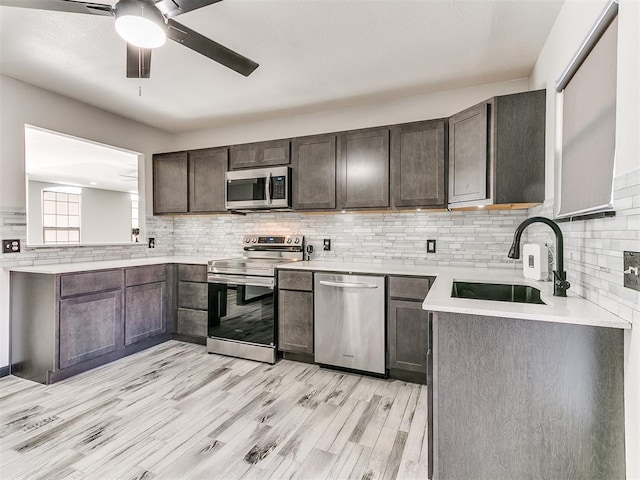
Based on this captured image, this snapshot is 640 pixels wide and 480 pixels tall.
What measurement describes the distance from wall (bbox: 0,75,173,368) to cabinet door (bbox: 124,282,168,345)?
66cm

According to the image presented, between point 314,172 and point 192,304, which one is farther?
point 192,304

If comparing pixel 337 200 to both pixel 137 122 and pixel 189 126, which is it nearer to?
pixel 189 126

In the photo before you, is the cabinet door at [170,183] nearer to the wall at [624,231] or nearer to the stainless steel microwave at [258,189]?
the stainless steel microwave at [258,189]

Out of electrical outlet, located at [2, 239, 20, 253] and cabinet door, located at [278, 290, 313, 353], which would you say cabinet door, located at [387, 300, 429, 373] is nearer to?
cabinet door, located at [278, 290, 313, 353]

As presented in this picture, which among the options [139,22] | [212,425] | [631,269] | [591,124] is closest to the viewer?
[631,269]

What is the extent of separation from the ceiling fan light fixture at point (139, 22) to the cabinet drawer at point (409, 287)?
2219mm

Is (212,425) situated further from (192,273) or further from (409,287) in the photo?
(192,273)

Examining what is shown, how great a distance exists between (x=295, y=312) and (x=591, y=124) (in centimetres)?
246

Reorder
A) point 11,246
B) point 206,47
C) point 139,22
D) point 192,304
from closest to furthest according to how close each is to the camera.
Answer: point 139,22 → point 206,47 → point 11,246 → point 192,304

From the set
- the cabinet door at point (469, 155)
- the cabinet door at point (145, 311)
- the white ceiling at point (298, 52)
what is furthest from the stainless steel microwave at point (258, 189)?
the cabinet door at point (469, 155)

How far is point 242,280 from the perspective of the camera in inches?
128

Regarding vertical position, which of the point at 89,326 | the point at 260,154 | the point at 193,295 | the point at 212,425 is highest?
the point at 260,154

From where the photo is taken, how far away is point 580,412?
121 centimetres

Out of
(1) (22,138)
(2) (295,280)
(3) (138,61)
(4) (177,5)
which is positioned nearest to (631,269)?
(4) (177,5)
